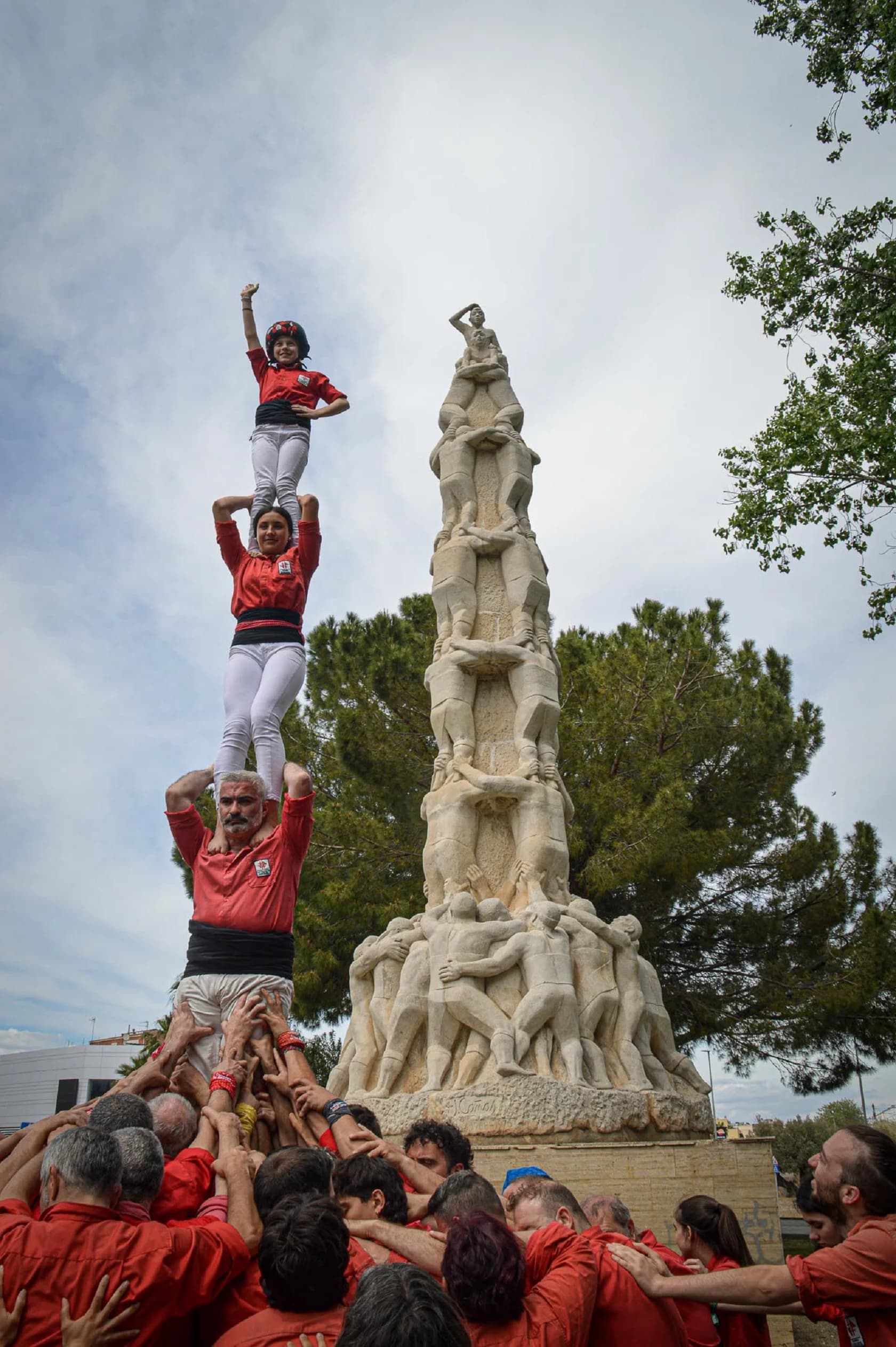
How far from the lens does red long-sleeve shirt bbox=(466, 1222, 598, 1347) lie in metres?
1.99

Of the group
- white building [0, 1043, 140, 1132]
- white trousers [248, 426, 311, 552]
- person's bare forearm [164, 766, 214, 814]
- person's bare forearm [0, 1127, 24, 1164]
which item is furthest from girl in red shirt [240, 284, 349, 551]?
white building [0, 1043, 140, 1132]

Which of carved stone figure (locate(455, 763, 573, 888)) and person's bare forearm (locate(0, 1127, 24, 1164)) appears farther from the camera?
carved stone figure (locate(455, 763, 573, 888))

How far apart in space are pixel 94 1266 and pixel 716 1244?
2036mm

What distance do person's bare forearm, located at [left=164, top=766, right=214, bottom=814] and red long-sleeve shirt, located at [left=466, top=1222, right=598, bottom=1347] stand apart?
1.90 meters

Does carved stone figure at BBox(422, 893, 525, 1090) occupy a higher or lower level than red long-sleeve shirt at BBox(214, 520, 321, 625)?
lower

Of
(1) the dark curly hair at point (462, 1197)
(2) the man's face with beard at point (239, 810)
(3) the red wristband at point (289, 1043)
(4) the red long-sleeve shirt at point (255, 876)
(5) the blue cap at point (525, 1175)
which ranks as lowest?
(1) the dark curly hair at point (462, 1197)

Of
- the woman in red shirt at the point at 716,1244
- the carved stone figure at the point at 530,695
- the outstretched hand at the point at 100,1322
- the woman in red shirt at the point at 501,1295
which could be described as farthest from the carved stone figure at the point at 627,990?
the outstretched hand at the point at 100,1322

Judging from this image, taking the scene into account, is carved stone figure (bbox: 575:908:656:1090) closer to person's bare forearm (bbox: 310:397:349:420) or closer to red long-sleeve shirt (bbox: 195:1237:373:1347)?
person's bare forearm (bbox: 310:397:349:420)

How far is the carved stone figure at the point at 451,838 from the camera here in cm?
803

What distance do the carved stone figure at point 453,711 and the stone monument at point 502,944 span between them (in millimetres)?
15

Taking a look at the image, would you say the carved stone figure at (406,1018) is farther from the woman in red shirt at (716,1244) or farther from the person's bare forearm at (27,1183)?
the person's bare forearm at (27,1183)

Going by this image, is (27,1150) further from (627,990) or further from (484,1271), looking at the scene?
(627,990)

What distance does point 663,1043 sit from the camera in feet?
25.2

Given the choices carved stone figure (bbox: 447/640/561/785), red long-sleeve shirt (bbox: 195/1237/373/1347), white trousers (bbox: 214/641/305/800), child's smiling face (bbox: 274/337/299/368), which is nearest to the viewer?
red long-sleeve shirt (bbox: 195/1237/373/1347)
